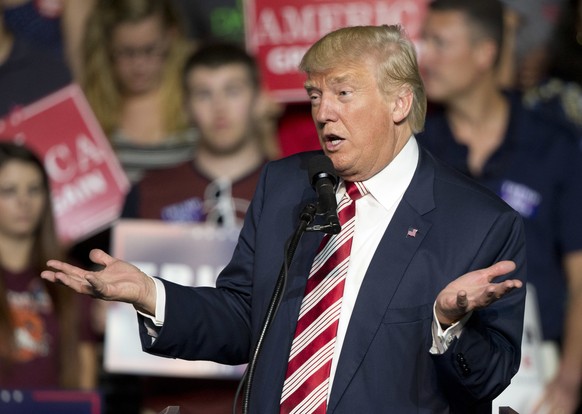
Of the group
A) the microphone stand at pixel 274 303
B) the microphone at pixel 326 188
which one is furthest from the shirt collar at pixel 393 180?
the microphone stand at pixel 274 303

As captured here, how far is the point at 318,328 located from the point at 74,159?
3.25 meters

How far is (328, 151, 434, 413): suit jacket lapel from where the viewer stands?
2799 mm

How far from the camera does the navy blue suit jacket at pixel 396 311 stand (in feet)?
9.14

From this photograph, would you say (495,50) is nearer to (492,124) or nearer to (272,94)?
(492,124)

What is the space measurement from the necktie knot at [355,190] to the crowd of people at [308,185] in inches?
0.5

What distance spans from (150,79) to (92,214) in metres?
0.74

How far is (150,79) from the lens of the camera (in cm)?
601

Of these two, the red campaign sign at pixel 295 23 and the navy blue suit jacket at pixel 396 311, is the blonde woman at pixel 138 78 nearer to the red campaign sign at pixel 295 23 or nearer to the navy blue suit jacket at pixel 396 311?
the red campaign sign at pixel 295 23

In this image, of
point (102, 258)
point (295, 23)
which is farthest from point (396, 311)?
point (295, 23)

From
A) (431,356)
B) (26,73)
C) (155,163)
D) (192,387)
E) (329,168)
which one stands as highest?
(329,168)

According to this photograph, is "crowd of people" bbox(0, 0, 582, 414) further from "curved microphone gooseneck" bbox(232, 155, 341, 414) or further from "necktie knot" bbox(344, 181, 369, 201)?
"curved microphone gooseneck" bbox(232, 155, 341, 414)

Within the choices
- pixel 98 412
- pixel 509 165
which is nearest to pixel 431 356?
pixel 98 412

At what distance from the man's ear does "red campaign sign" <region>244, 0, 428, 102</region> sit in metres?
2.66

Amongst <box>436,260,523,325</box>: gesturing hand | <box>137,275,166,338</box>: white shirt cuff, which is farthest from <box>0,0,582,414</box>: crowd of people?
<box>436,260,523,325</box>: gesturing hand
